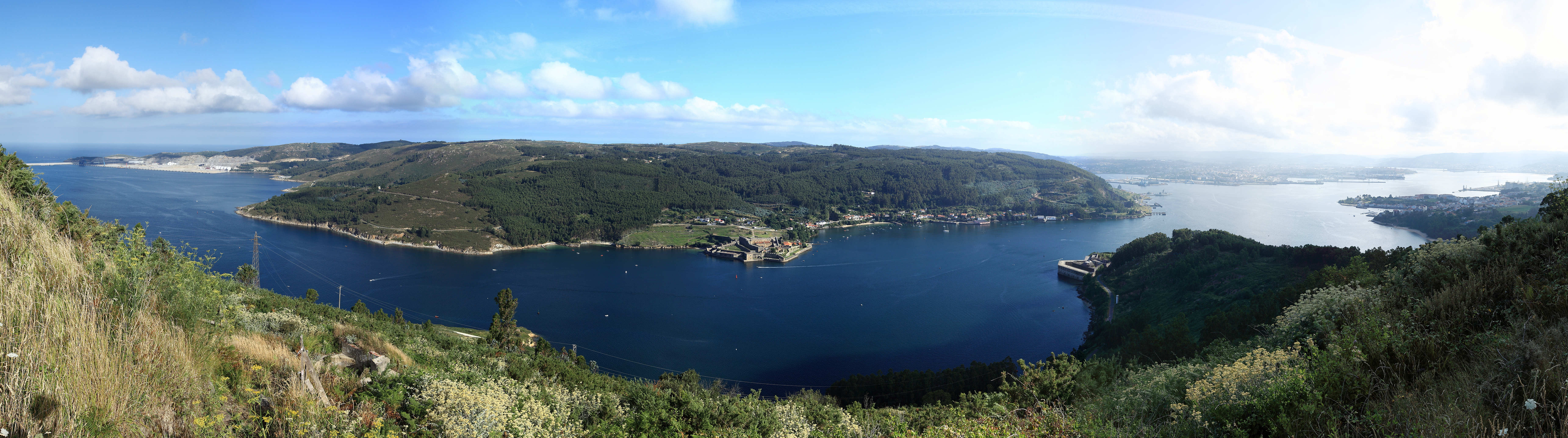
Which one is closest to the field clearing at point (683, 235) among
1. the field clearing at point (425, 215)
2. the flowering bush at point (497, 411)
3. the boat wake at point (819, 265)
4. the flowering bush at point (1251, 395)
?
the boat wake at point (819, 265)

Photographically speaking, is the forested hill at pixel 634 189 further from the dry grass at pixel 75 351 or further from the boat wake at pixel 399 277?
the dry grass at pixel 75 351

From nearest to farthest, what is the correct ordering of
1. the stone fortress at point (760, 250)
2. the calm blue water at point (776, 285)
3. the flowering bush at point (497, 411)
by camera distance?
the flowering bush at point (497, 411) → the calm blue water at point (776, 285) → the stone fortress at point (760, 250)

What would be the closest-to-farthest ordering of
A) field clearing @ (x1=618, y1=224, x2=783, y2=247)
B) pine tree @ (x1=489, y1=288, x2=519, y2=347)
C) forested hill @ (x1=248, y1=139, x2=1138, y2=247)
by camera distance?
pine tree @ (x1=489, y1=288, x2=519, y2=347) → field clearing @ (x1=618, y1=224, x2=783, y2=247) → forested hill @ (x1=248, y1=139, x2=1138, y2=247)

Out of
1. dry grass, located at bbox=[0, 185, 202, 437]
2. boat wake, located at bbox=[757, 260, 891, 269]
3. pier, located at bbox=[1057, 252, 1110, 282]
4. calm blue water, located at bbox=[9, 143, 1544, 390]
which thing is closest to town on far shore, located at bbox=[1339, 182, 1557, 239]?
calm blue water, located at bbox=[9, 143, 1544, 390]

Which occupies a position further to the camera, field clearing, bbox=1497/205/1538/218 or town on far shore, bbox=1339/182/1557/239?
town on far shore, bbox=1339/182/1557/239

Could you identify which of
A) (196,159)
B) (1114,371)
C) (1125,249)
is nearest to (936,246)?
(1125,249)

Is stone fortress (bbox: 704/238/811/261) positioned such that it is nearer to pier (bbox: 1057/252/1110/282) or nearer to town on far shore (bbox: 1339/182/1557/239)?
pier (bbox: 1057/252/1110/282)

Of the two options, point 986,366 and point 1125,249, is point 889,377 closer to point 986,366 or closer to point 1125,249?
point 986,366
